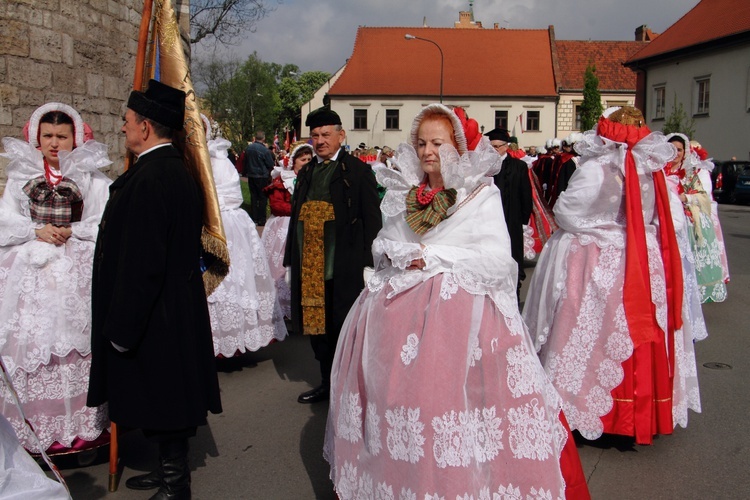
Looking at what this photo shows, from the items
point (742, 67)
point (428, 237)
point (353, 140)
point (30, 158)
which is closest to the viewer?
point (428, 237)

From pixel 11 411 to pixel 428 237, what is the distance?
8.64ft

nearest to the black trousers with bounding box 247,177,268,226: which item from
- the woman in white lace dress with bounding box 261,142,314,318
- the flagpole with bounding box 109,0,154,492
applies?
the woman in white lace dress with bounding box 261,142,314,318

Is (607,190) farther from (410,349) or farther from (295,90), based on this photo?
(295,90)

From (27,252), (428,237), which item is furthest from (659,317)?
(27,252)

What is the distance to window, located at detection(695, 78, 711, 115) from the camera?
112 feet

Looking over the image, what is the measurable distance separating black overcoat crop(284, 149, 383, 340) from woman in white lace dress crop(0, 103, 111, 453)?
1.55 m

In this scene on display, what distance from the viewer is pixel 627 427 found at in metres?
4.31

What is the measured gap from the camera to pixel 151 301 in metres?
3.24

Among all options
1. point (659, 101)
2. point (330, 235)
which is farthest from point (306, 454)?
point (659, 101)

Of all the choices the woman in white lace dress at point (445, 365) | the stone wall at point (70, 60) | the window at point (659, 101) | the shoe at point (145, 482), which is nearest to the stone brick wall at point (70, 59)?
the stone wall at point (70, 60)

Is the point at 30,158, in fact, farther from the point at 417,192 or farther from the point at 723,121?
the point at 723,121

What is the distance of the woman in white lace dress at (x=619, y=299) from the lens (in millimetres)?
4320

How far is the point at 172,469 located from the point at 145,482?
447mm

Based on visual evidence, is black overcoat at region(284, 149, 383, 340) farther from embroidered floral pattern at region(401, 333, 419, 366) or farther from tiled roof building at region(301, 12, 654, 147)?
tiled roof building at region(301, 12, 654, 147)
